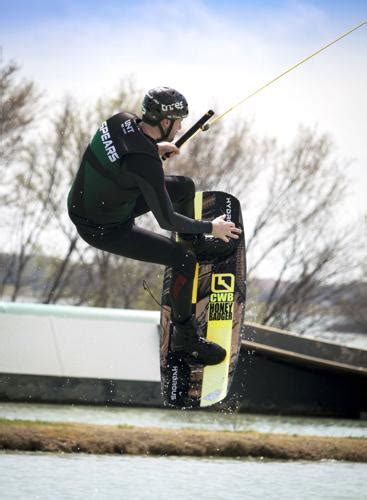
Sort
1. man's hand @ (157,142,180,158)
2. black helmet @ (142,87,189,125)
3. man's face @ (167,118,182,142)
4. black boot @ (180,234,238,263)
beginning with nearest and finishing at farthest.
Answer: black helmet @ (142,87,189,125) < man's face @ (167,118,182,142) < man's hand @ (157,142,180,158) < black boot @ (180,234,238,263)

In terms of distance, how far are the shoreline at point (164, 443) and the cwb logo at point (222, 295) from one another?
1.78 meters

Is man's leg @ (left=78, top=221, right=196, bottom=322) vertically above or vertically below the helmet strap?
below

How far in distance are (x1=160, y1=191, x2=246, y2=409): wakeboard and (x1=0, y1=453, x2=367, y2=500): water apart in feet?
2.17

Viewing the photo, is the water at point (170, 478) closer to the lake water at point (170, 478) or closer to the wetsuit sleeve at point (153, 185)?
the lake water at point (170, 478)

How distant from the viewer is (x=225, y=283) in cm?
795

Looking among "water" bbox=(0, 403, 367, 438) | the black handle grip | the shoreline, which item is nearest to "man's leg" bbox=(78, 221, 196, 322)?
the black handle grip

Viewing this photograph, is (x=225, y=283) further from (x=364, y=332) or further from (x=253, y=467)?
(x=364, y=332)

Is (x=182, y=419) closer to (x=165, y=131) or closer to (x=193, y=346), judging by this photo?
(x=193, y=346)

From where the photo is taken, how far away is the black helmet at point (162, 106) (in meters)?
6.68

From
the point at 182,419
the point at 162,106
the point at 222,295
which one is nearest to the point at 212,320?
the point at 222,295

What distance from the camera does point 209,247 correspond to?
7652mm

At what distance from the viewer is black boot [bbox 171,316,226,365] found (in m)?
7.58

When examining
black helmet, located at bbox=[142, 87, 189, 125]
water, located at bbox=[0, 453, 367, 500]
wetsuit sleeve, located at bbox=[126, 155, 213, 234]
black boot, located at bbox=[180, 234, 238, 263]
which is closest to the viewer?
wetsuit sleeve, located at bbox=[126, 155, 213, 234]

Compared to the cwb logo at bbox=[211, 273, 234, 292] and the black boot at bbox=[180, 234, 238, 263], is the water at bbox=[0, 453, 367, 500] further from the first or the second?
the black boot at bbox=[180, 234, 238, 263]
